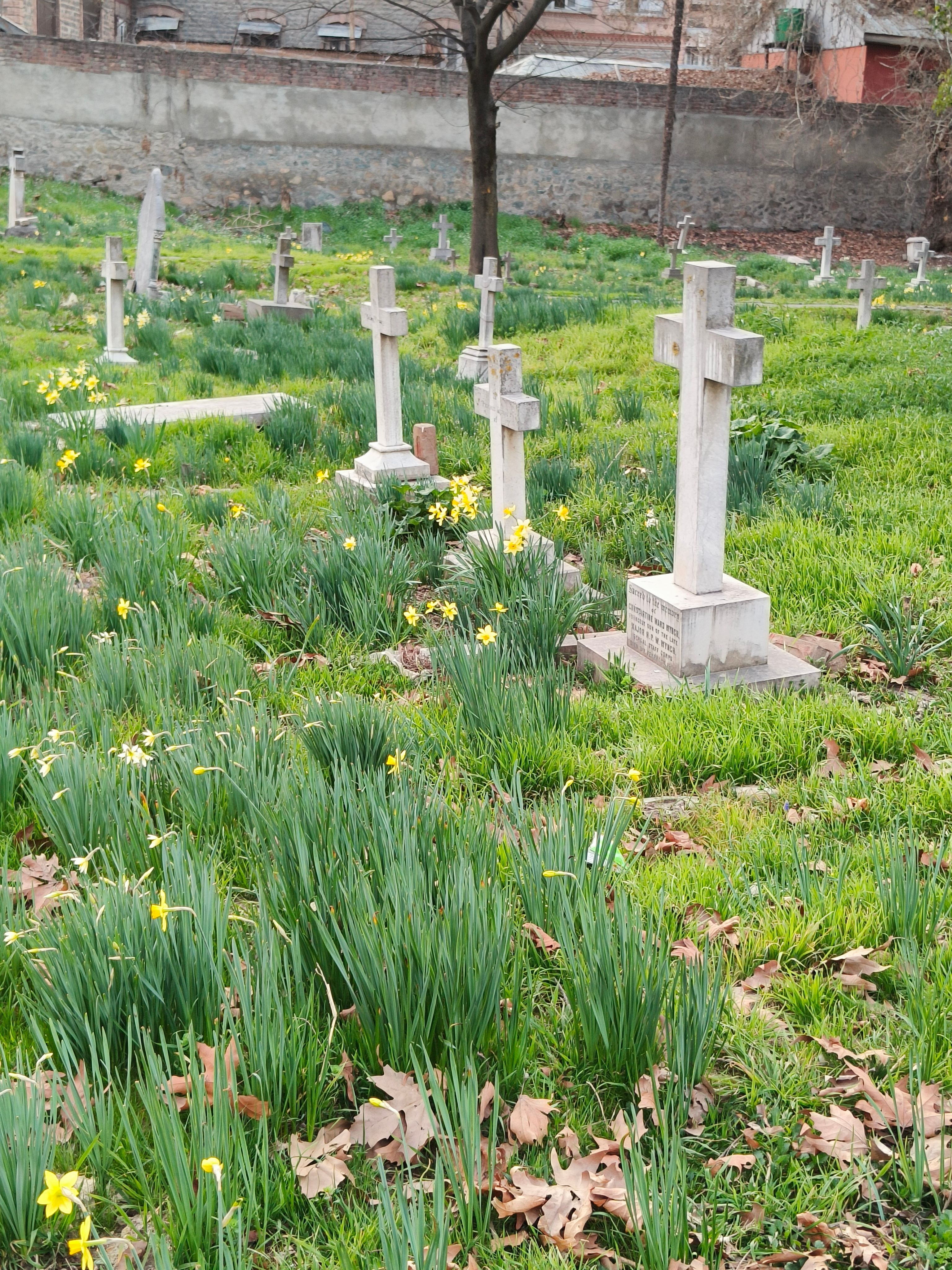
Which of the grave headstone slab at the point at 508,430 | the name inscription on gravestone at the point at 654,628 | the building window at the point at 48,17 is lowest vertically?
the name inscription on gravestone at the point at 654,628

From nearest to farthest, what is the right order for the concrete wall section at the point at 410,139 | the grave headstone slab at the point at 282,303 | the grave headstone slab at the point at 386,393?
the grave headstone slab at the point at 386,393, the grave headstone slab at the point at 282,303, the concrete wall section at the point at 410,139

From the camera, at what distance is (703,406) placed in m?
3.87

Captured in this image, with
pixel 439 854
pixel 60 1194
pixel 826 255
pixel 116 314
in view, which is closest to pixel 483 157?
pixel 826 255

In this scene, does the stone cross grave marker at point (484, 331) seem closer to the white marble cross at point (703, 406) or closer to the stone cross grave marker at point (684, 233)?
the white marble cross at point (703, 406)

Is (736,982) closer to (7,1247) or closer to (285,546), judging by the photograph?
(7,1247)

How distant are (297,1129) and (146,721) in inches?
60.3

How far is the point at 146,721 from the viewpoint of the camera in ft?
10.7

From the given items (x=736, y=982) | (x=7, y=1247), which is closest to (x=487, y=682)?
(x=736, y=982)

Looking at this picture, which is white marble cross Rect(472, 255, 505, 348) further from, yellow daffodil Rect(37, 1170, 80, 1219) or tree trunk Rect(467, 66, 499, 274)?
yellow daffodil Rect(37, 1170, 80, 1219)

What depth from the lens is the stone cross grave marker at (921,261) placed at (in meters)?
16.9

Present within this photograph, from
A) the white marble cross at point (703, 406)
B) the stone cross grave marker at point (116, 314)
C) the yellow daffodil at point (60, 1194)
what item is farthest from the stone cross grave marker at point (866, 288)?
the yellow daffodil at point (60, 1194)

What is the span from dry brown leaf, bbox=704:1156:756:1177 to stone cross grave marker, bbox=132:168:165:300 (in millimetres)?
12388

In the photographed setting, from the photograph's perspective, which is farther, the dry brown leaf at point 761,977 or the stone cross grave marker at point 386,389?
the stone cross grave marker at point 386,389

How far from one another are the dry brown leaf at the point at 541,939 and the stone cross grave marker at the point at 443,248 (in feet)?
59.0
